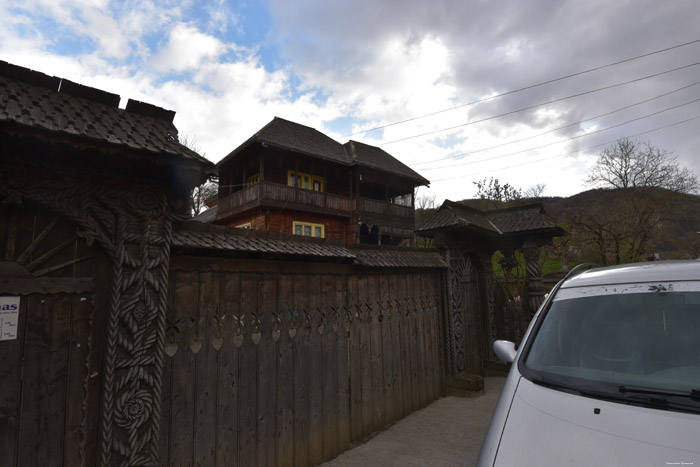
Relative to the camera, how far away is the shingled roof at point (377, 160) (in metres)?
21.1

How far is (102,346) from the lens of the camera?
2.63 metres

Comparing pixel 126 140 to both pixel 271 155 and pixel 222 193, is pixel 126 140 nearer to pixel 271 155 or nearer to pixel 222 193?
pixel 271 155

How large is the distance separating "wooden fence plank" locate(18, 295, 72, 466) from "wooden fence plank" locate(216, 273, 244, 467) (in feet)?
4.04

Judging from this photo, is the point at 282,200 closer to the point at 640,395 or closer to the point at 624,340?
the point at 624,340

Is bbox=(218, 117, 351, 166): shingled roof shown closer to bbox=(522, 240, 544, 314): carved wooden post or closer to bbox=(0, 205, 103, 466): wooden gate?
bbox=(522, 240, 544, 314): carved wooden post

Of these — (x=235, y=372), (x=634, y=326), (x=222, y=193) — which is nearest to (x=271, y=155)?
(x=222, y=193)

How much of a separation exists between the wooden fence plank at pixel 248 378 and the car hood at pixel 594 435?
2.71 metres

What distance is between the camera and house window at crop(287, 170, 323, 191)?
18.9 metres

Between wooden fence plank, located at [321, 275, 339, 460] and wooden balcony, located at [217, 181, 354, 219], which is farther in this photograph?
wooden balcony, located at [217, 181, 354, 219]

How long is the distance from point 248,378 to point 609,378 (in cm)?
317

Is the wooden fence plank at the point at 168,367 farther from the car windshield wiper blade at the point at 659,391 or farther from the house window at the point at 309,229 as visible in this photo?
the house window at the point at 309,229

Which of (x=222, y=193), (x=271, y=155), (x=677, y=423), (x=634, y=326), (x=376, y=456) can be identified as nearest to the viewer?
(x=677, y=423)

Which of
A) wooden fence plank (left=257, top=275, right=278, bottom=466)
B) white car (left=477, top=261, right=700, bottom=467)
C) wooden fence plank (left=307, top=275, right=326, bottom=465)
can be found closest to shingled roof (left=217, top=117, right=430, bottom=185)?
wooden fence plank (left=307, top=275, right=326, bottom=465)

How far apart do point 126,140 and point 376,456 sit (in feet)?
14.9
